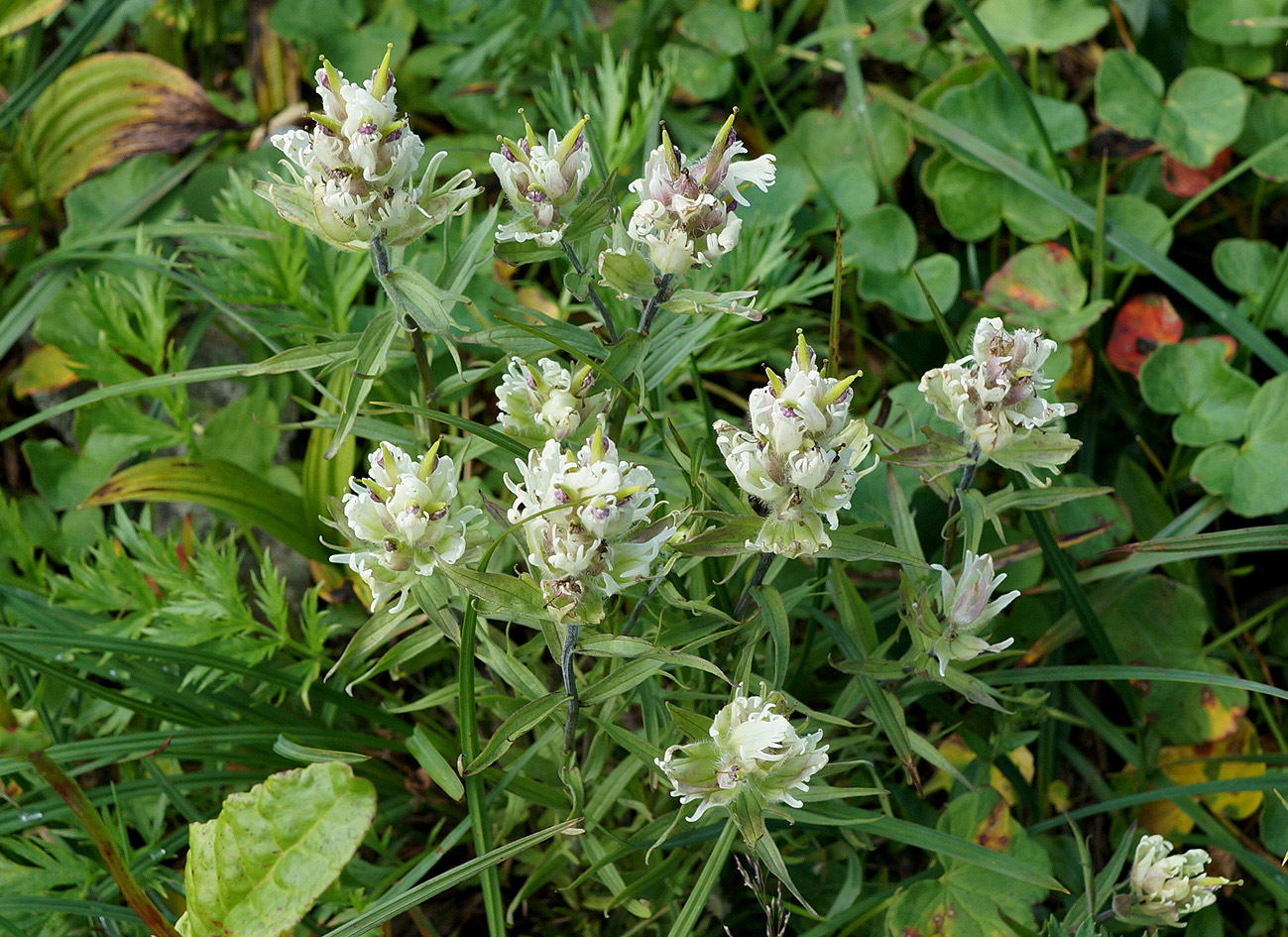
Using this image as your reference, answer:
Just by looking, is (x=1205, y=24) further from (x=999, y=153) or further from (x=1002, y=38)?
(x=999, y=153)

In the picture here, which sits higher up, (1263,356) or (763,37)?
(763,37)

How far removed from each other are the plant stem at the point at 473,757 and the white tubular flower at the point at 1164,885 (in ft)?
2.92

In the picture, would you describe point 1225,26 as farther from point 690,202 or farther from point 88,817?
point 88,817

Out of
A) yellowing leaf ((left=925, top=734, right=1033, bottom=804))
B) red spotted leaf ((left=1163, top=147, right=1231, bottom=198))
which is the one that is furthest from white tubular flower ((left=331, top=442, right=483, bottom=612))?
red spotted leaf ((left=1163, top=147, right=1231, bottom=198))

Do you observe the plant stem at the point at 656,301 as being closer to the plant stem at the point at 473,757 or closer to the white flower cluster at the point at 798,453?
the white flower cluster at the point at 798,453

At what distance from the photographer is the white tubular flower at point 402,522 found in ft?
3.78

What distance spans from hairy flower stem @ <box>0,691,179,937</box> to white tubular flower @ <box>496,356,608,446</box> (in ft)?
2.11

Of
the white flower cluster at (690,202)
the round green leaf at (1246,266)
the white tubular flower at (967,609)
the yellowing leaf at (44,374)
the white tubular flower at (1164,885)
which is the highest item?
the white flower cluster at (690,202)

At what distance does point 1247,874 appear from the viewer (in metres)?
1.88

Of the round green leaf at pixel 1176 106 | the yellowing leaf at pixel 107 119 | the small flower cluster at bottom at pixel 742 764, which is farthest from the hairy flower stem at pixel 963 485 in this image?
the yellowing leaf at pixel 107 119

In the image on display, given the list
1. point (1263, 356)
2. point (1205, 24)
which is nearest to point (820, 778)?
point (1263, 356)

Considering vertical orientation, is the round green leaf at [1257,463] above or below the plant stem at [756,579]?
below

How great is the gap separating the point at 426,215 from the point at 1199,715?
1.63m

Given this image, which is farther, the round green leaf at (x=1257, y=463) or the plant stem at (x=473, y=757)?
the round green leaf at (x=1257, y=463)
